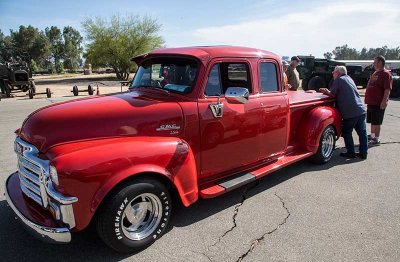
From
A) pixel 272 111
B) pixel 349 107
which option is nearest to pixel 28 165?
pixel 272 111

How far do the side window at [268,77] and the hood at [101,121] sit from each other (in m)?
1.55

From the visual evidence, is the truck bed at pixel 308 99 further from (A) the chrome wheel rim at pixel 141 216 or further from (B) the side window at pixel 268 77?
(A) the chrome wheel rim at pixel 141 216

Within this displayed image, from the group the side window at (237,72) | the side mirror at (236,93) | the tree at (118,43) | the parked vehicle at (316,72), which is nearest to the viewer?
the side mirror at (236,93)

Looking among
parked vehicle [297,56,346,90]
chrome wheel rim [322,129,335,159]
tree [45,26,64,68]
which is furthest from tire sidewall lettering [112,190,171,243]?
tree [45,26,64,68]

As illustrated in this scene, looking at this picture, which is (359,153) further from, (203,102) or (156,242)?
(156,242)

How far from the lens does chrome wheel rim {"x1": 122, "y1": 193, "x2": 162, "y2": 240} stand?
321 centimetres

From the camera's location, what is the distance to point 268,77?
15.4 ft

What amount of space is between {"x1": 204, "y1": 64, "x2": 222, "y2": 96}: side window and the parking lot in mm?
1477

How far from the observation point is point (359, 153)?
6.36 m

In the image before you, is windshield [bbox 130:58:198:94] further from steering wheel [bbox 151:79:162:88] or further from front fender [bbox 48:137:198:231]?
front fender [bbox 48:137:198:231]

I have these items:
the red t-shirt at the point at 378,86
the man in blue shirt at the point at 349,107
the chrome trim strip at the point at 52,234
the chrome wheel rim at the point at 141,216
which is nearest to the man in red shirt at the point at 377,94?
the red t-shirt at the point at 378,86

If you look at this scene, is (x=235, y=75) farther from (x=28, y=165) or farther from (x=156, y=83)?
(x=28, y=165)

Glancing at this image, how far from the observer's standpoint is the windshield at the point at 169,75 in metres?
3.80

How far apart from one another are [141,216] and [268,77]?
8.74 feet
